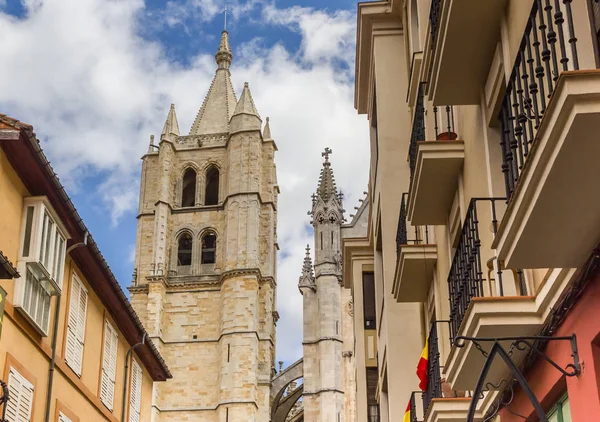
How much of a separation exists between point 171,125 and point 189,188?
436 centimetres

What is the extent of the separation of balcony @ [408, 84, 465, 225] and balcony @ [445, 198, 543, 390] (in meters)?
1.00

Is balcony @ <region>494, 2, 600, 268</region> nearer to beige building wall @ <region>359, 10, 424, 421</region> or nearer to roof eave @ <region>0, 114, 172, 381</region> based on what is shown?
roof eave @ <region>0, 114, 172, 381</region>

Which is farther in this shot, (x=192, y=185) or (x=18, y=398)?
(x=192, y=185)

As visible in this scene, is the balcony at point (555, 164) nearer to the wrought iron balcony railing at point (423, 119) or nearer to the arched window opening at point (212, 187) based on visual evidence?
the wrought iron balcony railing at point (423, 119)

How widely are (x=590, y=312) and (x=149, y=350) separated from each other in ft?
51.2

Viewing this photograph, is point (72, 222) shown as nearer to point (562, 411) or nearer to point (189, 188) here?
point (562, 411)

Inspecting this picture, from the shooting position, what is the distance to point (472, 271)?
8320mm

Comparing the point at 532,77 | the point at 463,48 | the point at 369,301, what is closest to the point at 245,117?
the point at 369,301

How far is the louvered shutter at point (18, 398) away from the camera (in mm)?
12516


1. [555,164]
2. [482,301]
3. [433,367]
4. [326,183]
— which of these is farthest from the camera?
[326,183]

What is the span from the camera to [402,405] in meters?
14.6

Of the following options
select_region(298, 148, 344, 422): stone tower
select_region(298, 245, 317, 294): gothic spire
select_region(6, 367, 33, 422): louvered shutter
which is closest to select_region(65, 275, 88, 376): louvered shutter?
select_region(6, 367, 33, 422): louvered shutter

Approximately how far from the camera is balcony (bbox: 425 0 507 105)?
789cm

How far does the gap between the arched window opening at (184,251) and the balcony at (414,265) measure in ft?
165
